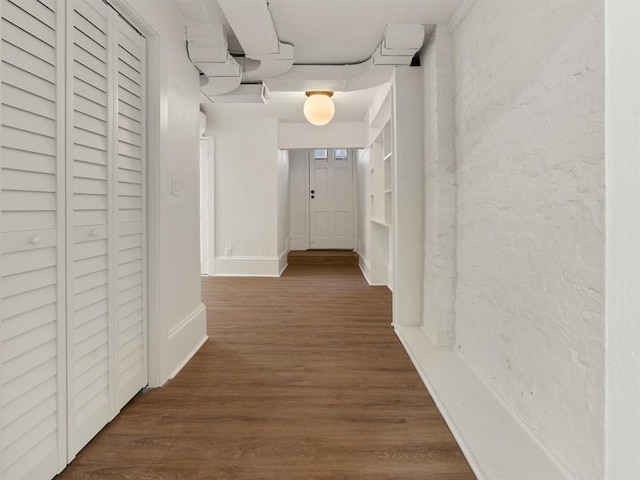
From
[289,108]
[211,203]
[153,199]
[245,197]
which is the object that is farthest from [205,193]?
[153,199]

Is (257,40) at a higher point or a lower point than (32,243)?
higher

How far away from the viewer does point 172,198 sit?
6.84 ft

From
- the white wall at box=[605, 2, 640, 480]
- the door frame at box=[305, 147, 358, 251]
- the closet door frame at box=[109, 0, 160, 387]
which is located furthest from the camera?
the door frame at box=[305, 147, 358, 251]

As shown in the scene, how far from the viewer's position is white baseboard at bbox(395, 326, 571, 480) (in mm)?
1248

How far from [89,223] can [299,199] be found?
19.1 feet

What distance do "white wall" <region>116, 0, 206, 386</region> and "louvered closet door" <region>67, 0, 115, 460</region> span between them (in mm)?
322

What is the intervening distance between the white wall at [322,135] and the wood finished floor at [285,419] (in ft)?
10.5

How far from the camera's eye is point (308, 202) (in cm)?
718

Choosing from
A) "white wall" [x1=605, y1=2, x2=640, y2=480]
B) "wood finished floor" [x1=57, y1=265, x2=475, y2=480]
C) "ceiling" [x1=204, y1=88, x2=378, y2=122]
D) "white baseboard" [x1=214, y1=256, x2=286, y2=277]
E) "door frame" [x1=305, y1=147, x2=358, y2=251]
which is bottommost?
"wood finished floor" [x1=57, y1=265, x2=475, y2=480]

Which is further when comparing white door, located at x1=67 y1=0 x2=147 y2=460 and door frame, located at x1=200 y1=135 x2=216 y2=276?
door frame, located at x1=200 y1=135 x2=216 y2=276

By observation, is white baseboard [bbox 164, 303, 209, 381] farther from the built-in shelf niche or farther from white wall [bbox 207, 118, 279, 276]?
white wall [bbox 207, 118, 279, 276]

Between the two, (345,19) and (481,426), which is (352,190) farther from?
(481,426)

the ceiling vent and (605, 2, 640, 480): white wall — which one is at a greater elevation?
the ceiling vent

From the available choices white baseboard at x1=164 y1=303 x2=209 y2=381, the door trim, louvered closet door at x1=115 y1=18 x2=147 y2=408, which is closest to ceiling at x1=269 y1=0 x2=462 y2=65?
the door trim
